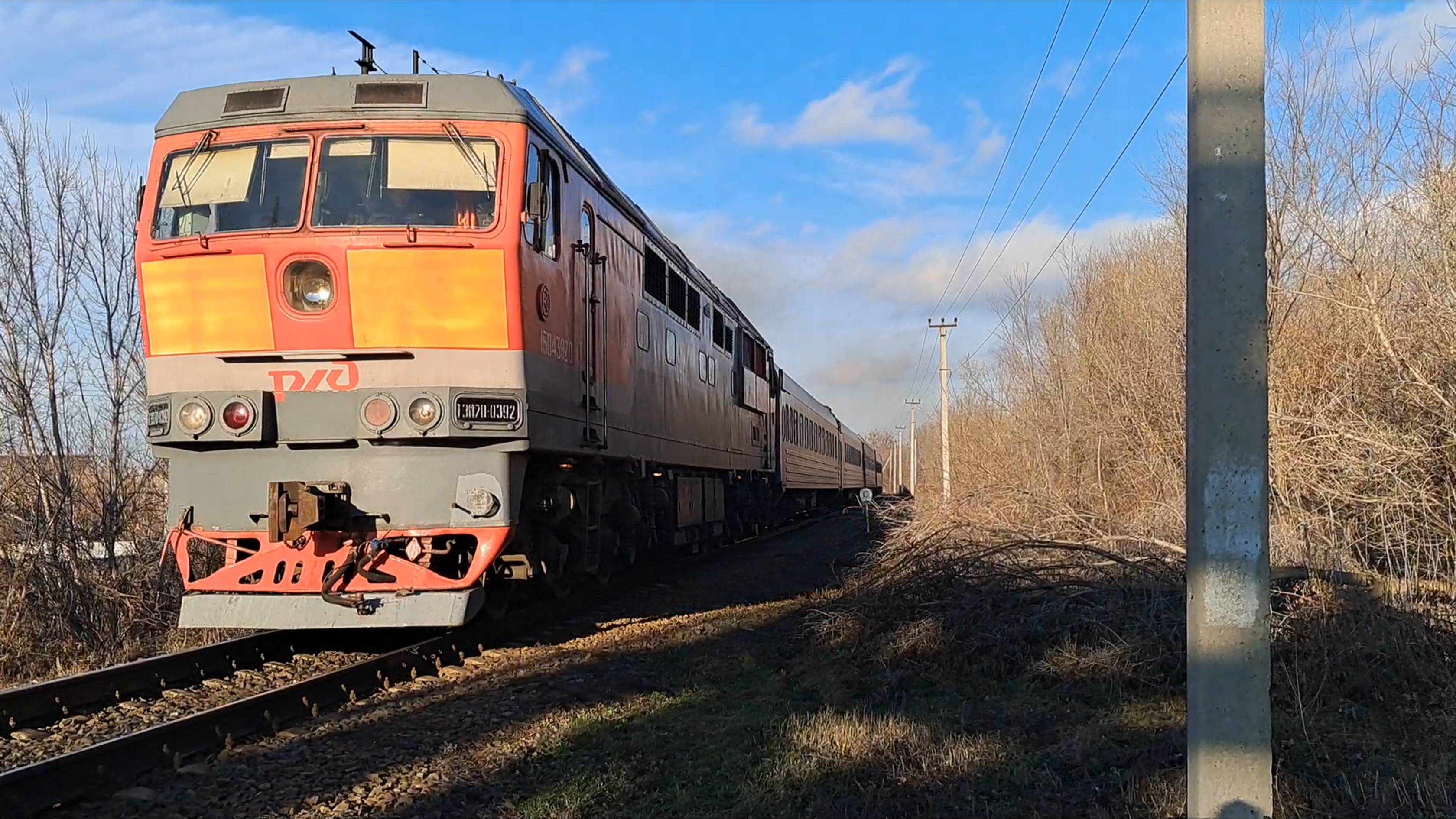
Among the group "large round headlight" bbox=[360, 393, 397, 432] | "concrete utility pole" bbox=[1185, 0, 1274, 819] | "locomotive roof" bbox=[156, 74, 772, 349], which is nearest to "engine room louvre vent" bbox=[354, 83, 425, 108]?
"locomotive roof" bbox=[156, 74, 772, 349]

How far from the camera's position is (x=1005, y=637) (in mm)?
6938

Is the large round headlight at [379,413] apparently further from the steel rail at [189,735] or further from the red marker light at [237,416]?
the steel rail at [189,735]

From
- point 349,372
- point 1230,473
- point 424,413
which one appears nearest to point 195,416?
point 349,372

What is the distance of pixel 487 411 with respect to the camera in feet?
22.7

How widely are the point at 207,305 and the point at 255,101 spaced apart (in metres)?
1.56

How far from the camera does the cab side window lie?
7281 millimetres

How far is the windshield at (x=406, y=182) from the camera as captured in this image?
23.4ft

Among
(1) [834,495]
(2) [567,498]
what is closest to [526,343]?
(2) [567,498]

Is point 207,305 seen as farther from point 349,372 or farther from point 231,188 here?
point 349,372

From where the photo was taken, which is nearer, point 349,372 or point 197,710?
point 197,710

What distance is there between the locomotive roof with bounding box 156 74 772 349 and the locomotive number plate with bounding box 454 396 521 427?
201cm

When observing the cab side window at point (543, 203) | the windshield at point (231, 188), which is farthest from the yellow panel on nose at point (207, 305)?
the cab side window at point (543, 203)

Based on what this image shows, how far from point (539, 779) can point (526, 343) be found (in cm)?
313

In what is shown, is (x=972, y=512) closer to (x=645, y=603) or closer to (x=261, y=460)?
(x=645, y=603)
